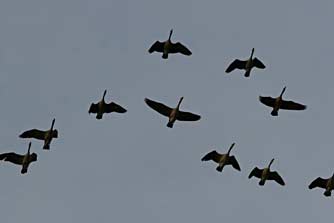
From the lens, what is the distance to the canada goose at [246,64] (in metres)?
86.1

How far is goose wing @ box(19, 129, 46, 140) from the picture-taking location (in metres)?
83.1

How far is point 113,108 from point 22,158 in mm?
5417

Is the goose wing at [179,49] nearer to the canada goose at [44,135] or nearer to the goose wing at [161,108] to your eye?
the goose wing at [161,108]

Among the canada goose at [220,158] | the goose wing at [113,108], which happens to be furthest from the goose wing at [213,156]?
the goose wing at [113,108]

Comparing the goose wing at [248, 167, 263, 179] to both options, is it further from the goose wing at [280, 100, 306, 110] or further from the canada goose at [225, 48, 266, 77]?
the canada goose at [225, 48, 266, 77]

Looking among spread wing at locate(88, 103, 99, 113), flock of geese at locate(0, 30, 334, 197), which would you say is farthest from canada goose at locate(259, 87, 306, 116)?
spread wing at locate(88, 103, 99, 113)

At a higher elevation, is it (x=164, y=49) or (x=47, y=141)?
(x=164, y=49)

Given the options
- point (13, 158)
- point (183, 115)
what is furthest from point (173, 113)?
point (13, 158)

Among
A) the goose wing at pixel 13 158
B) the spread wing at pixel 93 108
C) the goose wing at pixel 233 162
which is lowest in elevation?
the goose wing at pixel 13 158

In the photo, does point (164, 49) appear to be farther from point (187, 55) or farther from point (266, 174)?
point (266, 174)

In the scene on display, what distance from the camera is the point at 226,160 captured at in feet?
279

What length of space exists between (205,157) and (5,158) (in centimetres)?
1045

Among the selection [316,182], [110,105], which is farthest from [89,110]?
[316,182]

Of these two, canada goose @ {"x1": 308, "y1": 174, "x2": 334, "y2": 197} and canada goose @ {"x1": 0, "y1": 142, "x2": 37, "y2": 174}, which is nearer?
canada goose @ {"x1": 0, "y1": 142, "x2": 37, "y2": 174}
